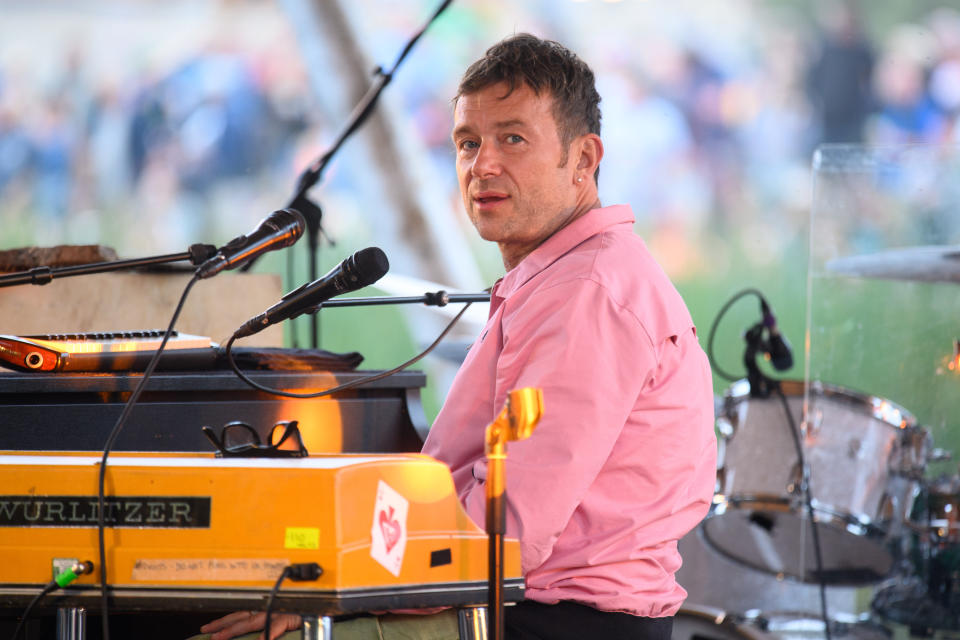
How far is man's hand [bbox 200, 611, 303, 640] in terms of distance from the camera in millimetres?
1566

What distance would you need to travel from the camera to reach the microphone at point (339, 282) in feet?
5.34

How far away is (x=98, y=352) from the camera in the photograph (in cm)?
197

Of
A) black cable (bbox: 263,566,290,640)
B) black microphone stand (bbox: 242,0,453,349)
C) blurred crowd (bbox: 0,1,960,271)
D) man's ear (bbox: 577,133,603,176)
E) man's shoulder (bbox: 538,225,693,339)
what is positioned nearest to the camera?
black cable (bbox: 263,566,290,640)

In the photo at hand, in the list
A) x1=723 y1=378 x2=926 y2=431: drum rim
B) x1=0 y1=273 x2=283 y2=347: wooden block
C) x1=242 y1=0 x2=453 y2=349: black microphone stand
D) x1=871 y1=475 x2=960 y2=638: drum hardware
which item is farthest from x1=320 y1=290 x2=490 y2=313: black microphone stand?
x1=871 y1=475 x2=960 y2=638: drum hardware

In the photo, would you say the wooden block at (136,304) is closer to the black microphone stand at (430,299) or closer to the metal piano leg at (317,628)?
the black microphone stand at (430,299)

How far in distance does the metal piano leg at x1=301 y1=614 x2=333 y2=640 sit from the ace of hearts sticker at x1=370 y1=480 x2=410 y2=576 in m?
0.11

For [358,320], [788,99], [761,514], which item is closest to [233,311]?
[761,514]

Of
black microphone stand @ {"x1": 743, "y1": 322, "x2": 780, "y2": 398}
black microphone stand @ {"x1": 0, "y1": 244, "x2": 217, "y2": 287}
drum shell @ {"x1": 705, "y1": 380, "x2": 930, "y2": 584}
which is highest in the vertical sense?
black microphone stand @ {"x1": 0, "y1": 244, "x2": 217, "y2": 287}

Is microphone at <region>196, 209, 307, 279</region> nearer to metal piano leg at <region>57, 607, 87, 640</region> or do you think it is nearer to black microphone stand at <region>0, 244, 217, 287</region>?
black microphone stand at <region>0, 244, 217, 287</region>

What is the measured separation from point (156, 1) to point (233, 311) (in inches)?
159

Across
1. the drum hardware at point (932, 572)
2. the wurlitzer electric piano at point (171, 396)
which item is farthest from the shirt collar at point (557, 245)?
the drum hardware at point (932, 572)

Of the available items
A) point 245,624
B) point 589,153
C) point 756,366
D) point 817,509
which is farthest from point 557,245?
point 817,509

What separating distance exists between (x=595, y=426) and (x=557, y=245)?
1.40 ft

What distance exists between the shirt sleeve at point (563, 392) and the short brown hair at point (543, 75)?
45 centimetres
